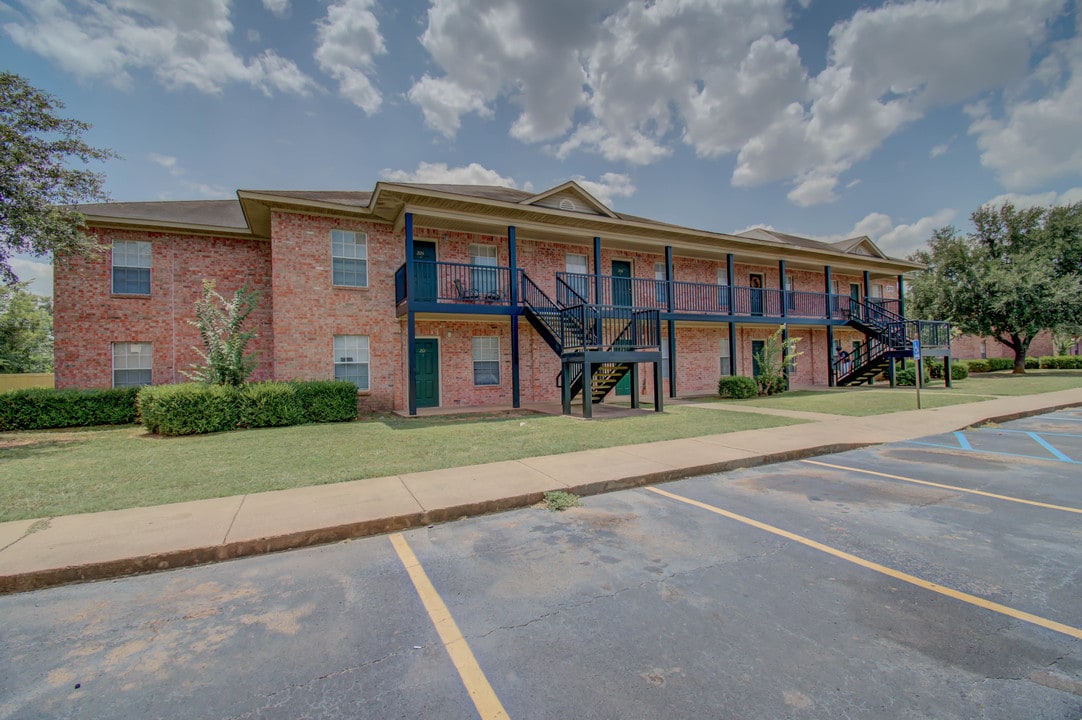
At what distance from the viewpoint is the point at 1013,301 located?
25656mm

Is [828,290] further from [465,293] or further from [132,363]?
[132,363]

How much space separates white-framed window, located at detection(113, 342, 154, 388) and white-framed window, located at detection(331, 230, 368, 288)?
19.2 ft

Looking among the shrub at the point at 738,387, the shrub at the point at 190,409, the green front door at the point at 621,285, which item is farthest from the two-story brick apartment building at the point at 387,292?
the shrub at the point at 190,409

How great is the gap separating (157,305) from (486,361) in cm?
975

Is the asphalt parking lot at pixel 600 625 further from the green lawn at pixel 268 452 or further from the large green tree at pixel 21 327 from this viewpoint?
the large green tree at pixel 21 327

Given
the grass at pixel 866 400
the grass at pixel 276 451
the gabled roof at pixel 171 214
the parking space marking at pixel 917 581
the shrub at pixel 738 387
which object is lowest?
the parking space marking at pixel 917 581

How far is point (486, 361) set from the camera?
595 inches

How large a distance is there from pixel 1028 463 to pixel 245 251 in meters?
18.8

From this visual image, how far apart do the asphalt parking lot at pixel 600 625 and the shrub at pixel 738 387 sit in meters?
11.4

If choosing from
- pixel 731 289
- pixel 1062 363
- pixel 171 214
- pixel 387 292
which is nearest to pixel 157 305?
pixel 171 214

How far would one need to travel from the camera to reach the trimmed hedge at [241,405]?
31.9ft

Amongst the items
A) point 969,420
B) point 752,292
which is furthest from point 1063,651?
point 752,292

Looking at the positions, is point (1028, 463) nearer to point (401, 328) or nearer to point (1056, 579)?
point (1056, 579)

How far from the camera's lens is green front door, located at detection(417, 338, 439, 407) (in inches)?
558
